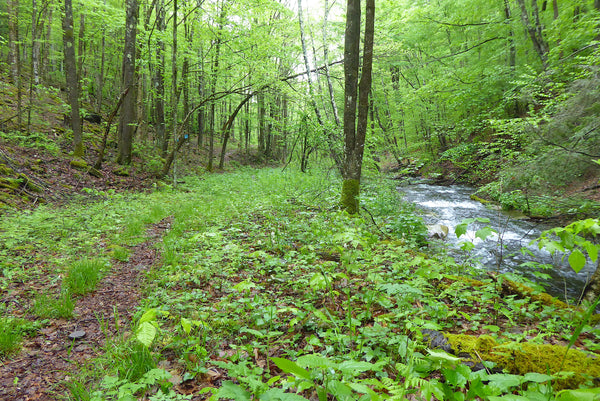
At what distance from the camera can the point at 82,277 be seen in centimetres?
400

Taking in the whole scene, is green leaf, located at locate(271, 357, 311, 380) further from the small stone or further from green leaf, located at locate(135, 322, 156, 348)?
the small stone

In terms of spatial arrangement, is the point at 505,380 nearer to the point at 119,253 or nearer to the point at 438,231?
the point at 119,253

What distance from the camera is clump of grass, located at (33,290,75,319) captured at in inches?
132

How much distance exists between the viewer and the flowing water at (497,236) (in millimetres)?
4937

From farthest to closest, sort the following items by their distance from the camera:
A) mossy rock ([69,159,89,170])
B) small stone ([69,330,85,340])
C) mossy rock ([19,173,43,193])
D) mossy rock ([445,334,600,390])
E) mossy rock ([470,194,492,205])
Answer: mossy rock ([470,194,492,205]) → mossy rock ([69,159,89,170]) → mossy rock ([19,173,43,193]) → small stone ([69,330,85,340]) → mossy rock ([445,334,600,390])

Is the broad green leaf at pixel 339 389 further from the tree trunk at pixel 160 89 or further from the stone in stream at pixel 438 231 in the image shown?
the tree trunk at pixel 160 89

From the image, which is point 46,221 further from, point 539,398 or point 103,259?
point 539,398

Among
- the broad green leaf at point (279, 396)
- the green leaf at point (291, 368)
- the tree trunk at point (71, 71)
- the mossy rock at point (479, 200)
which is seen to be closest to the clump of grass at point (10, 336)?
the broad green leaf at point (279, 396)

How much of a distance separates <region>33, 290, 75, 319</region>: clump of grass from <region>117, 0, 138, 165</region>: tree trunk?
400 inches

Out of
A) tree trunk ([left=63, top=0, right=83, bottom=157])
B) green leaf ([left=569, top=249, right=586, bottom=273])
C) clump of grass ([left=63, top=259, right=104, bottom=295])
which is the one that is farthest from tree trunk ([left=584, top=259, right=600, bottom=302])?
tree trunk ([left=63, top=0, right=83, bottom=157])

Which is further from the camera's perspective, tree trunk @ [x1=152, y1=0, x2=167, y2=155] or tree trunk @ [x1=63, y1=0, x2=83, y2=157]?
tree trunk @ [x1=152, y1=0, x2=167, y2=155]

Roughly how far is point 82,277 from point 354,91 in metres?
6.36

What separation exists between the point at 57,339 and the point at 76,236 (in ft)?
11.1

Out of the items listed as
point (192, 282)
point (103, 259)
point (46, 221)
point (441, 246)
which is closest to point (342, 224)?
point (441, 246)
